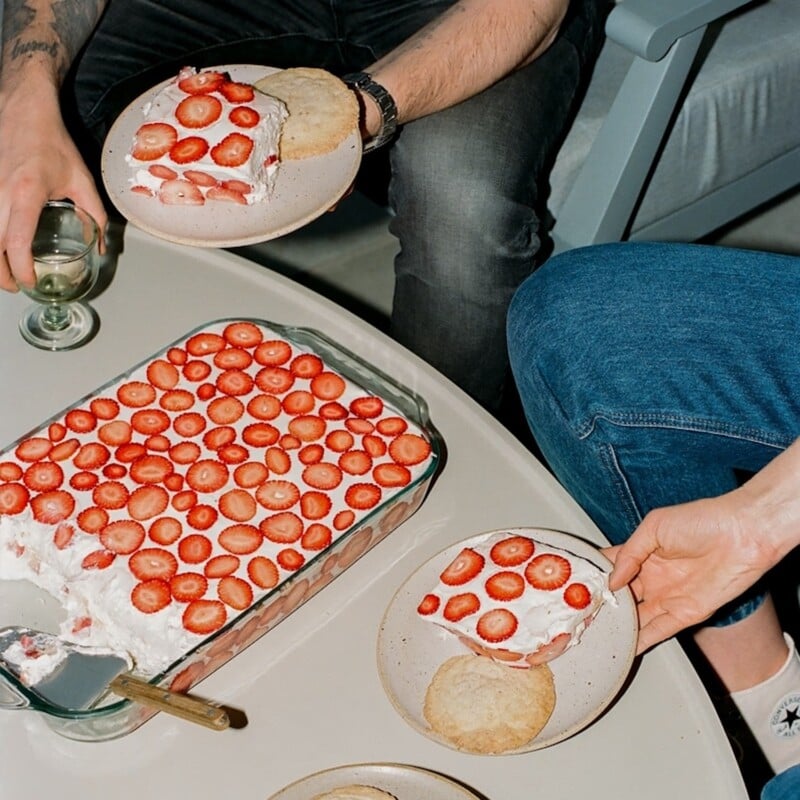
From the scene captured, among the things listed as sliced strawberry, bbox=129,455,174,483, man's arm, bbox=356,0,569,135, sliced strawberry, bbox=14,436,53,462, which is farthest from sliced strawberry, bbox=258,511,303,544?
man's arm, bbox=356,0,569,135

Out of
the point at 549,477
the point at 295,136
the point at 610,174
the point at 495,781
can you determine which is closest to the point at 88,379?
the point at 295,136

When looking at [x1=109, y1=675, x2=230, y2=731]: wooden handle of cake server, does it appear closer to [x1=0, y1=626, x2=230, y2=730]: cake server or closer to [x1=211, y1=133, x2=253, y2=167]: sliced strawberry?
[x1=0, y1=626, x2=230, y2=730]: cake server

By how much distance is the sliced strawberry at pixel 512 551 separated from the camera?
0.95 meters

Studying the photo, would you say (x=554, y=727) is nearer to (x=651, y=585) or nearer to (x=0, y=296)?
(x=651, y=585)

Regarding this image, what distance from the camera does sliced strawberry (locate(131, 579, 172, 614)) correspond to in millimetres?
905

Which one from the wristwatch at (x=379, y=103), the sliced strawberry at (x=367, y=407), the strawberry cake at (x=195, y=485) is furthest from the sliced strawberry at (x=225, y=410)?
the wristwatch at (x=379, y=103)

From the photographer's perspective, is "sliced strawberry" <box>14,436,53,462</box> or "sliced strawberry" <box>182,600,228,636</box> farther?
"sliced strawberry" <box>14,436,53,462</box>

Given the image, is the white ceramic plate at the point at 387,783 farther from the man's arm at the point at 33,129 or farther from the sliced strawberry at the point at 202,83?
the sliced strawberry at the point at 202,83

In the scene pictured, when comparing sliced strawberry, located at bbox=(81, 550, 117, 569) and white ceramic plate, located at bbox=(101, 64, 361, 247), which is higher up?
white ceramic plate, located at bbox=(101, 64, 361, 247)

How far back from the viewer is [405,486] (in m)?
1.00

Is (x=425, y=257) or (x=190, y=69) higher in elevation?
(x=190, y=69)

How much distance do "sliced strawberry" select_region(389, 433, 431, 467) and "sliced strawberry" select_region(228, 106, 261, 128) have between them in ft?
1.28

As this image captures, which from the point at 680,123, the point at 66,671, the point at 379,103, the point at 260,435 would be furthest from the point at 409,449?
the point at 680,123

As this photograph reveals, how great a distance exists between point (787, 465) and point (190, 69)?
0.73m
